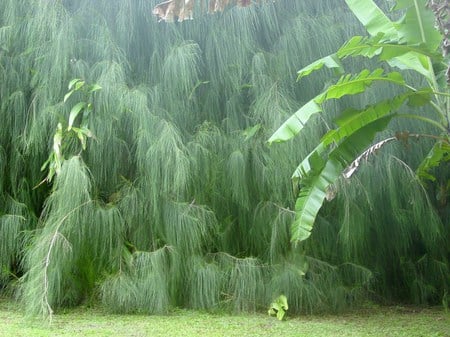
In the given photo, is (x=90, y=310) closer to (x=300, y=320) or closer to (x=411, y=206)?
(x=300, y=320)

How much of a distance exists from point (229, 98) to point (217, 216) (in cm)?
100

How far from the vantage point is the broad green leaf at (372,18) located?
14.1 ft

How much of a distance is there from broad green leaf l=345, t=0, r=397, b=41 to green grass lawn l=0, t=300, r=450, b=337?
82.5 inches

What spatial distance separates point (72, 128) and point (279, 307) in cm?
211

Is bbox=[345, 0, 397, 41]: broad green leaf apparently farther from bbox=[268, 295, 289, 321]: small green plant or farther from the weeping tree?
bbox=[268, 295, 289, 321]: small green plant

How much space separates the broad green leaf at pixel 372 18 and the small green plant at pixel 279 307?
205 cm

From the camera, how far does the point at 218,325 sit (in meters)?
4.67

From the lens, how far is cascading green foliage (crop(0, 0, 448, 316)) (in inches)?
194

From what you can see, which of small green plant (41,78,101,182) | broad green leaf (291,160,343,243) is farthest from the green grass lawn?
small green plant (41,78,101,182)

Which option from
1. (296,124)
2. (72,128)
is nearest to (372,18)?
(296,124)

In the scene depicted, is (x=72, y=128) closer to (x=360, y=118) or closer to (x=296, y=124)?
(x=296, y=124)

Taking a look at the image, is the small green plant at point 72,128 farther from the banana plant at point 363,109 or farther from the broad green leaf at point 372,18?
the broad green leaf at point 372,18

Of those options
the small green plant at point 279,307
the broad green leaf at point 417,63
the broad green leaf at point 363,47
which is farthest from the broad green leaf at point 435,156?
the small green plant at point 279,307

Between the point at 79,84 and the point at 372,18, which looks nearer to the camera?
the point at 372,18
